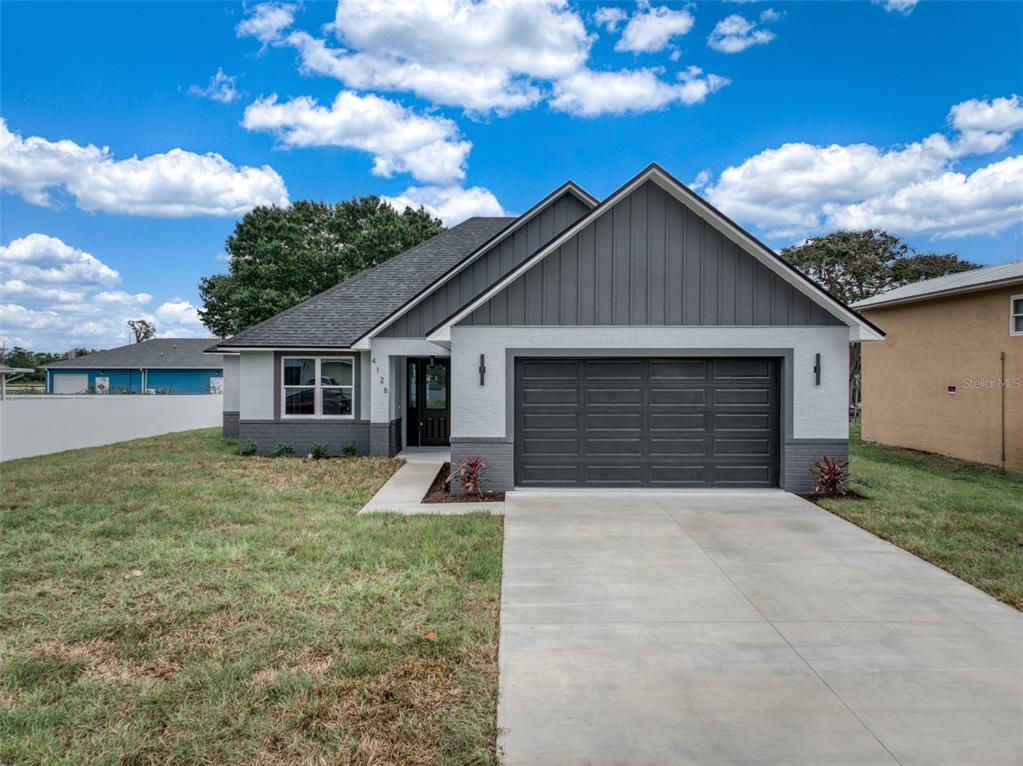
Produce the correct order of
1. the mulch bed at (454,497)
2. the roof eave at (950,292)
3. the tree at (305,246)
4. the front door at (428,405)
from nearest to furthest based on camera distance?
the mulch bed at (454,497) < the roof eave at (950,292) < the front door at (428,405) < the tree at (305,246)

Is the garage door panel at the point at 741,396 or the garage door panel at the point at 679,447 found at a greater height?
the garage door panel at the point at 741,396

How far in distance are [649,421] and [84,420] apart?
16054 millimetres

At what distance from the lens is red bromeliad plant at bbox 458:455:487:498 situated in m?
9.52

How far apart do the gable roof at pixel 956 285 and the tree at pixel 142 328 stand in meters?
75.1

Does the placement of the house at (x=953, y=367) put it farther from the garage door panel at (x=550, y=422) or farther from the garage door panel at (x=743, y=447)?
the garage door panel at (x=550, y=422)

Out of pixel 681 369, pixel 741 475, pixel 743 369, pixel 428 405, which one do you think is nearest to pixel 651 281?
pixel 681 369

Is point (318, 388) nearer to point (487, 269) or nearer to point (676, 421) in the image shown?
point (487, 269)

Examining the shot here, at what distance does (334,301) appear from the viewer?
16.2 m

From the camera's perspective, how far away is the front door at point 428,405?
15773 mm

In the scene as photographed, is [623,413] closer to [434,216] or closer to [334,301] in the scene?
[334,301]

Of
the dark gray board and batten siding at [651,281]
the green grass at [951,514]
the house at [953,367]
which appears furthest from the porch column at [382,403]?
the house at [953,367]

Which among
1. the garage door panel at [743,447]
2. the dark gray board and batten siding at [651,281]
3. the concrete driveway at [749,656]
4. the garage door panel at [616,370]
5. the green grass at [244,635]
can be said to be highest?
the dark gray board and batten siding at [651,281]

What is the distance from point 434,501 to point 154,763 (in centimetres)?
631

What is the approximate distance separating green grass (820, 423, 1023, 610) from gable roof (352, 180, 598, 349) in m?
8.58
